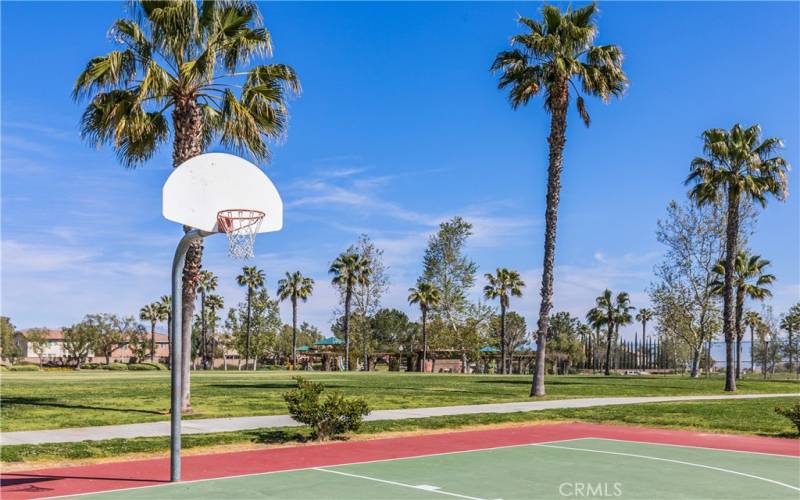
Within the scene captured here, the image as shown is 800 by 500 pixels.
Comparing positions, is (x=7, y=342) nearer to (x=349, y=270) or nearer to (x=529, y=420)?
(x=349, y=270)

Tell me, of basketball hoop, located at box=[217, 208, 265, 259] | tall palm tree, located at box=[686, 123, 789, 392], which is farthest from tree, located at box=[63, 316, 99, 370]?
basketball hoop, located at box=[217, 208, 265, 259]

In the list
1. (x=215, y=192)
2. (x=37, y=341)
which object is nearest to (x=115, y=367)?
(x=37, y=341)

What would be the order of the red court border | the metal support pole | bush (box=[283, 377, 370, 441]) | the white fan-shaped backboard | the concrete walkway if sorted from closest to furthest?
the red court border
the metal support pole
the white fan-shaped backboard
the concrete walkway
bush (box=[283, 377, 370, 441])

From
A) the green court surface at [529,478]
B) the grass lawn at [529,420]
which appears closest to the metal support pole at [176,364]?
the green court surface at [529,478]

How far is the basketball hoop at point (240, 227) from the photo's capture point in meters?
12.4

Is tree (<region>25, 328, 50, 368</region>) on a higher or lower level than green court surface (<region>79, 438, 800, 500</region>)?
lower

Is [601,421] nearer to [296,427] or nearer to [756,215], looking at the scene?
[296,427]

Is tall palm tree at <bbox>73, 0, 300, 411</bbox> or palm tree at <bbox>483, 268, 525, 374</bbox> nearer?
tall palm tree at <bbox>73, 0, 300, 411</bbox>

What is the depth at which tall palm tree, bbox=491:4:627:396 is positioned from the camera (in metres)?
31.5

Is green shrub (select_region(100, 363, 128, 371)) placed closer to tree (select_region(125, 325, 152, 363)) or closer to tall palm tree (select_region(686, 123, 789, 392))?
tree (select_region(125, 325, 152, 363))

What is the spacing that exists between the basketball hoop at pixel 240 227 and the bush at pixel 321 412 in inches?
179

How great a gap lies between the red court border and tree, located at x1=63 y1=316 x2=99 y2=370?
285 feet

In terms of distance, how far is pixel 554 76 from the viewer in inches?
1261

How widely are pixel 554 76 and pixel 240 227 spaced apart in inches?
878
